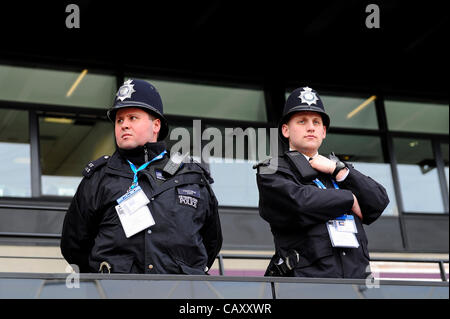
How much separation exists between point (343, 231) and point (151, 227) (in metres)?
1.09

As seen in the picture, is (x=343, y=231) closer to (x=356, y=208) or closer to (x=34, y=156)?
(x=356, y=208)

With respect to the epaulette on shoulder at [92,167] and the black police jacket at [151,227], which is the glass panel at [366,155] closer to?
the black police jacket at [151,227]

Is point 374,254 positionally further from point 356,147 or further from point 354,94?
point 354,94

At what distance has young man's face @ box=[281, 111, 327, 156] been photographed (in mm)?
4324

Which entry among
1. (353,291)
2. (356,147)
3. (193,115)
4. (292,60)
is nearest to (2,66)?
(193,115)

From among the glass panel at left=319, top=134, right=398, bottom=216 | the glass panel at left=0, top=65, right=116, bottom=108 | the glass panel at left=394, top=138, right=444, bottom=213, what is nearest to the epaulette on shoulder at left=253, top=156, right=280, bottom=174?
the glass panel at left=0, top=65, right=116, bottom=108

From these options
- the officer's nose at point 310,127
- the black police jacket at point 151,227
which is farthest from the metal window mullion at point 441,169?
the black police jacket at point 151,227

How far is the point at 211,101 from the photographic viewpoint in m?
10.1

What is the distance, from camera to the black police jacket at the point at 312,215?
3885 millimetres

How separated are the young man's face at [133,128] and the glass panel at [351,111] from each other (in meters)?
6.72

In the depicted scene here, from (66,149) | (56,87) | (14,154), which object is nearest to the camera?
(14,154)

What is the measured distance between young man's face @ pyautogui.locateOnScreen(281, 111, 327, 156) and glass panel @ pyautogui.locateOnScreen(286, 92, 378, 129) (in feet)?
20.4

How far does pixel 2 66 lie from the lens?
9.17 m

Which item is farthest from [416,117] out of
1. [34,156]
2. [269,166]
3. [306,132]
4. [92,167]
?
[92,167]
